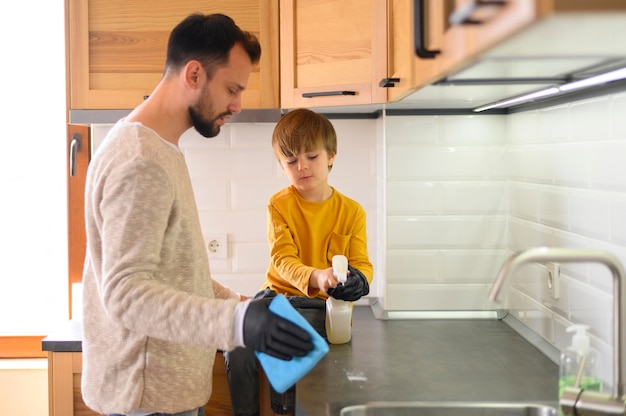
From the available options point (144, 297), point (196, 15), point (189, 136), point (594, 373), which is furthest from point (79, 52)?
point (594, 373)

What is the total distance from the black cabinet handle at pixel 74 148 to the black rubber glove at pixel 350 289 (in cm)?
119

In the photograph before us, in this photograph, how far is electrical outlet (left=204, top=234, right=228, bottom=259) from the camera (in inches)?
108

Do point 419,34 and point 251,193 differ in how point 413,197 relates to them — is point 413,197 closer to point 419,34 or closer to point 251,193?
point 251,193

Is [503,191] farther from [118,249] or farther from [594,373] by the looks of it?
[118,249]

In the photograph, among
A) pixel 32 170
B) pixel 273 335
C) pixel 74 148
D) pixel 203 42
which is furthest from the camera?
pixel 32 170

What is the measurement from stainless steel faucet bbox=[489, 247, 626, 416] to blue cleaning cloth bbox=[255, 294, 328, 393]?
0.32 meters

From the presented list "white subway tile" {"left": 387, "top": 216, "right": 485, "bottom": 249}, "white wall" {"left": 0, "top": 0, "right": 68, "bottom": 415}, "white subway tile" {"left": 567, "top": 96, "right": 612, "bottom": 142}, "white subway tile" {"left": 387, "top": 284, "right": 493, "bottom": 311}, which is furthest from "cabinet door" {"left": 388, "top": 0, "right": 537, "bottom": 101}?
"white wall" {"left": 0, "top": 0, "right": 68, "bottom": 415}

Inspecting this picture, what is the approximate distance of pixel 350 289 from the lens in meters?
1.99

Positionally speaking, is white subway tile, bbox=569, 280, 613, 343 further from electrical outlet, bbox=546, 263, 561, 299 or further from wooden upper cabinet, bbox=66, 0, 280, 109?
wooden upper cabinet, bbox=66, 0, 280, 109

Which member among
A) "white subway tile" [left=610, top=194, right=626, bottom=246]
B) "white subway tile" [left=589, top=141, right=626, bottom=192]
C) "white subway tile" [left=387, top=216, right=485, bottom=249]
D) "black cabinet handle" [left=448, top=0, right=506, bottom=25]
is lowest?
"white subway tile" [left=387, top=216, right=485, bottom=249]

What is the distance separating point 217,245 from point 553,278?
1233mm

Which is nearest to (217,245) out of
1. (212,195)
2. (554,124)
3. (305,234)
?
(212,195)

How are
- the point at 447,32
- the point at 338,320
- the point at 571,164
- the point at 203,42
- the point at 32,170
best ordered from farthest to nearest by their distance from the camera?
the point at 32,170
the point at 338,320
the point at 571,164
the point at 203,42
the point at 447,32

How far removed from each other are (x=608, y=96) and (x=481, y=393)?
678 millimetres
